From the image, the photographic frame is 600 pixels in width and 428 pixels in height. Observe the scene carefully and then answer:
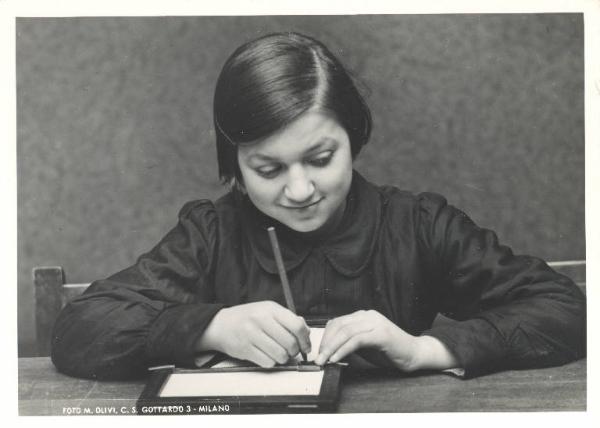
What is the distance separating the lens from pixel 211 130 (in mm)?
1005

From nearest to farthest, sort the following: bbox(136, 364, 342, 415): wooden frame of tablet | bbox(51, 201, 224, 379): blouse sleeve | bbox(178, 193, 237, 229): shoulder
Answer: bbox(136, 364, 342, 415): wooden frame of tablet < bbox(51, 201, 224, 379): blouse sleeve < bbox(178, 193, 237, 229): shoulder

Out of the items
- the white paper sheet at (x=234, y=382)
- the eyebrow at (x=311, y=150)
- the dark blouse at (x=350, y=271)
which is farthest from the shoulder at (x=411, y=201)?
the white paper sheet at (x=234, y=382)

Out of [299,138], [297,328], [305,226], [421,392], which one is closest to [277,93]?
[299,138]

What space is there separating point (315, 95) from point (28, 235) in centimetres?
43

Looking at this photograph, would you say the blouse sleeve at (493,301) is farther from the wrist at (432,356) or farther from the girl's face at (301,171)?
the girl's face at (301,171)

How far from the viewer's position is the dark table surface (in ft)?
2.71

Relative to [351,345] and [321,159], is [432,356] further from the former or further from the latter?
[321,159]

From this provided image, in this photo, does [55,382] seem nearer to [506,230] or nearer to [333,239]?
[333,239]

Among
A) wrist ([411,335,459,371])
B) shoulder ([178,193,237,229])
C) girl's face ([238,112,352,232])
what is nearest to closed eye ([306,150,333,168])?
girl's face ([238,112,352,232])

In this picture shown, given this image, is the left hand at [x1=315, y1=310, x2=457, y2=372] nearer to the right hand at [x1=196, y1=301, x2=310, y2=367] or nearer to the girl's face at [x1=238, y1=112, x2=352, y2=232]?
the right hand at [x1=196, y1=301, x2=310, y2=367]

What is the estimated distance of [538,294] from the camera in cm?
92

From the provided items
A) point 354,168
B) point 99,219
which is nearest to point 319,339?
point 354,168

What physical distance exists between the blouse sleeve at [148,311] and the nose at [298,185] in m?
0.12

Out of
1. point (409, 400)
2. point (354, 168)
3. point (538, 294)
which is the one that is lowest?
point (409, 400)
